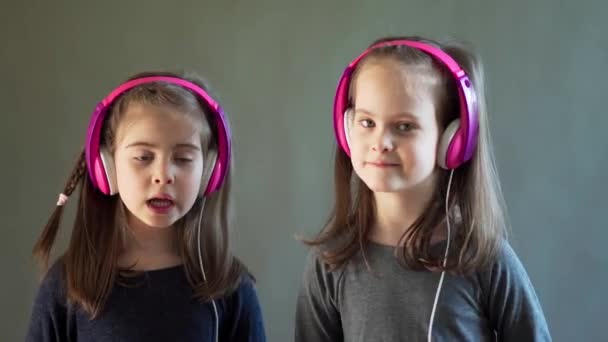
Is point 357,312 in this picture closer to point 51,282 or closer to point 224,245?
point 224,245

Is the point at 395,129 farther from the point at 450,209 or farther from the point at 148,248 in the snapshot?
the point at 148,248

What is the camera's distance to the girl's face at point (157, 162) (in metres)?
1.19

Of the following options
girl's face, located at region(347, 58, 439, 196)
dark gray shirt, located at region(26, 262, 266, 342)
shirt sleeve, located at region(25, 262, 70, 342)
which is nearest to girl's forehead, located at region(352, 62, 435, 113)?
girl's face, located at region(347, 58, 439, 196)

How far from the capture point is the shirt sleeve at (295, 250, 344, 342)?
4.33 ft

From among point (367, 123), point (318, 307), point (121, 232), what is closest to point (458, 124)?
point (367, 123)

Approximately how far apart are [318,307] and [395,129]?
404mm

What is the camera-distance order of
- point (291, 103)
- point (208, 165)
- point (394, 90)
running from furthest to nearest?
point (291, 103), point (208, 165), point (394, 90)

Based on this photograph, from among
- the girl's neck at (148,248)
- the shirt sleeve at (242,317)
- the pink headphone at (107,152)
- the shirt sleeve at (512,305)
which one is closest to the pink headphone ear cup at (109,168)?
the pink headphone at (107,152)

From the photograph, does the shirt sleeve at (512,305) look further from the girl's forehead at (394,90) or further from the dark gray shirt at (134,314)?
the dark gray shirt at (134,314)

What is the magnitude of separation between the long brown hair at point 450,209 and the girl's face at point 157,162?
288mm

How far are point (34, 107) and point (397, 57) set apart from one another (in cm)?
95

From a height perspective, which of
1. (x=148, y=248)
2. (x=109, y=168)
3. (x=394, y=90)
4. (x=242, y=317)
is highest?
(x=394, y=90)

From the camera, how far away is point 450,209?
4.10 ft

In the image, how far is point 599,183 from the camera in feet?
5.72
